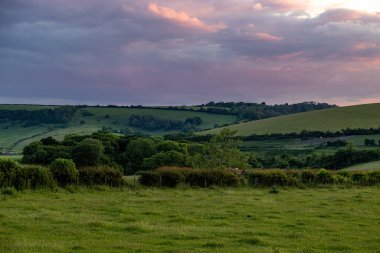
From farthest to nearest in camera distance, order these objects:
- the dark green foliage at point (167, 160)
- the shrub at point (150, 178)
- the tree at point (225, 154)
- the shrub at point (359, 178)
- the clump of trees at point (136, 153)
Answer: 1. the dark green foliage at point (167, 160)
2. the clump of trees at point (136, 153)
3. the tree at point (225, 154)
4. the shrub at point (359, 178)
5. the shrub at point (150, 178)

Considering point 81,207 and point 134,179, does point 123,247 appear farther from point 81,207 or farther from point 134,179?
point 134,179

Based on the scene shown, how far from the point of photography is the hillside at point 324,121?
14475cm

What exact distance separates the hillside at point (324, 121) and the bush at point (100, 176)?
4469 inches

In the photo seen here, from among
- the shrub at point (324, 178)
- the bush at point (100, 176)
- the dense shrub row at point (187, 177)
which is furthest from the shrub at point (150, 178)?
the shrub at point (324, 178)

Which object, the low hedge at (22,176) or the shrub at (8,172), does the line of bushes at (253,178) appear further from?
the shrub at (8,172)

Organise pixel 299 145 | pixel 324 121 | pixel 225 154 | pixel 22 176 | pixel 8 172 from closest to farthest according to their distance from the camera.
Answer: pixel 8 172
pixel 22 176
pixel 225 154
pixel 299 145
pixel 324 121

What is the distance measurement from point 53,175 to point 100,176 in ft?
11.4

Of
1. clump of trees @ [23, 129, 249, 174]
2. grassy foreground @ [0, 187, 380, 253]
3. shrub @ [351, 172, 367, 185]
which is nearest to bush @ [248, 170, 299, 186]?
shrub @ [351, 172, 367, 185]

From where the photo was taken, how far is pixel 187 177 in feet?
129

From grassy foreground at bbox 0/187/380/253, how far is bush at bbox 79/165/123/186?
10.8ft

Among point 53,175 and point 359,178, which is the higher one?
point 53,175

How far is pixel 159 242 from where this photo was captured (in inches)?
659

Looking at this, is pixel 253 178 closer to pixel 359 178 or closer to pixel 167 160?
pixel 359 178

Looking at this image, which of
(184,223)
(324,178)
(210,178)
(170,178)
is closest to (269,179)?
(210,178)
